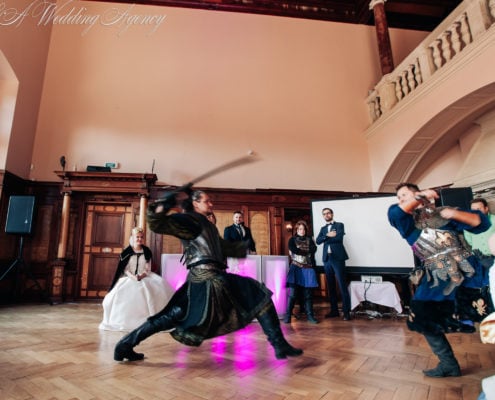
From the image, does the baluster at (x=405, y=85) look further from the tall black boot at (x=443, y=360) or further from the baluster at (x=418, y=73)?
the tall black boot at (x=443, y=360)

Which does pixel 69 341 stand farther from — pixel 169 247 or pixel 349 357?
pixel 169 247

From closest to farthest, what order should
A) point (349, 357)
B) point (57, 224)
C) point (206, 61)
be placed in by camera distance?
point (349, 357) → point (57, 224) → point (206, 61)

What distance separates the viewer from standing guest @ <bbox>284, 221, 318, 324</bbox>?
13.1 feet

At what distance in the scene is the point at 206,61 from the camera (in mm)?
7703

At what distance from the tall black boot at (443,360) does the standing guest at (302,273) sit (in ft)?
6.75

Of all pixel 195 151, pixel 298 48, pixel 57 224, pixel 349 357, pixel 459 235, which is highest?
pixel 298 48

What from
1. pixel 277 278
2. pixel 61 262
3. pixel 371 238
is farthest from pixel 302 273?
pixel 61 262

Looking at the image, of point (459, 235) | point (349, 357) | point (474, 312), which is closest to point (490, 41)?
point (459, 235)

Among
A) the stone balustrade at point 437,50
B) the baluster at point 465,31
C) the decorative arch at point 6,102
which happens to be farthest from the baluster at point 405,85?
the decorative arch at point 6,102

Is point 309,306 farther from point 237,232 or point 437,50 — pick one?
point 437,50

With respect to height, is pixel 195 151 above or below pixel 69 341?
above

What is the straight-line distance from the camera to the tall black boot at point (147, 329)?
6.86 ft

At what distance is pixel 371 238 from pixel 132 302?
3.66 metres

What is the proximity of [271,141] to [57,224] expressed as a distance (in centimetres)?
500
